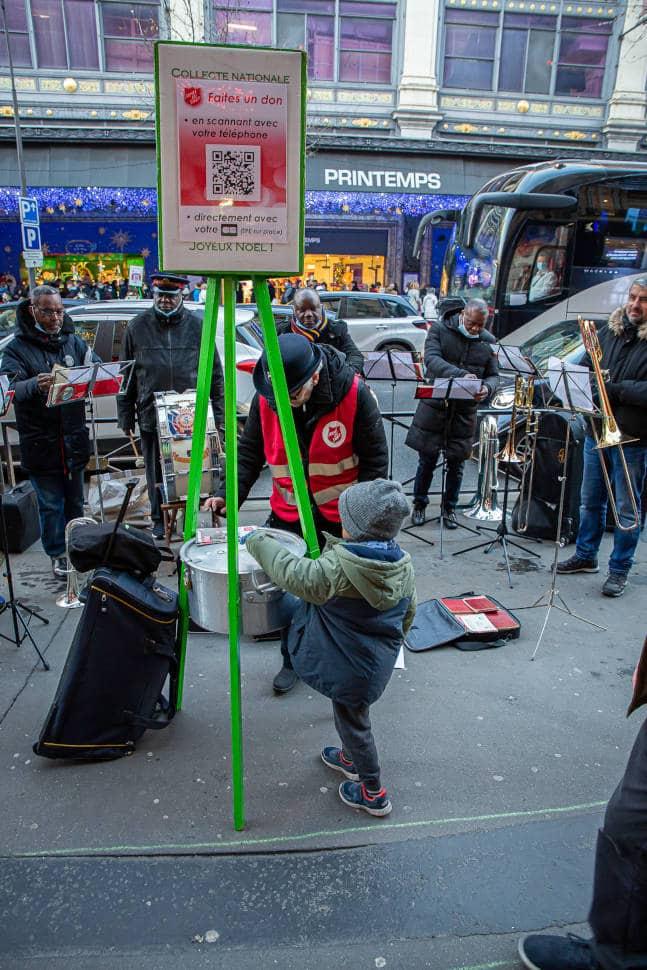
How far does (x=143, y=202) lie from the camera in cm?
2220

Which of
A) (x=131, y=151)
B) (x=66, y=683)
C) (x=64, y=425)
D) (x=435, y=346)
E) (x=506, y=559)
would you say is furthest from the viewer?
(x=131, y=151)

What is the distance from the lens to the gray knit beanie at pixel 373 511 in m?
2.49

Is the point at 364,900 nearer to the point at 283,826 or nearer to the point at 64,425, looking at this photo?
the point at 283,826

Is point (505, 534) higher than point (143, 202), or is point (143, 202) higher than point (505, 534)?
point (143, 202)

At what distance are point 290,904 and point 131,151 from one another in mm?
23076

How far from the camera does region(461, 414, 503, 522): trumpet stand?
257 inches

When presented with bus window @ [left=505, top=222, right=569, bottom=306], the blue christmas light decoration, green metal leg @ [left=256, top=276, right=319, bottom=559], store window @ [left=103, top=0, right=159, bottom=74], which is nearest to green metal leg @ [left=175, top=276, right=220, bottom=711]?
green metal leg @ [left=256, top=276, right=319, bottom=559]

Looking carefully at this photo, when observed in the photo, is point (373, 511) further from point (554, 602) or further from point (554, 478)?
point (554, 478)

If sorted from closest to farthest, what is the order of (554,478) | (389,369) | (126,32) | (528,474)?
(554,478), (528,474), (389,369), (126,32)

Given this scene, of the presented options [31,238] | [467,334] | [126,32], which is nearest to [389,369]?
[467,334]

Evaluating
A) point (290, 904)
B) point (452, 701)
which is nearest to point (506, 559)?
point (452, 701)

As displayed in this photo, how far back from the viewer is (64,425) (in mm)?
4844

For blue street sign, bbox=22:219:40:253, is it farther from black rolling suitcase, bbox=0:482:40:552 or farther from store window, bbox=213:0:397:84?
store window, bbox=213:0:397:84

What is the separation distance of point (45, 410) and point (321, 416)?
8.08 feet
